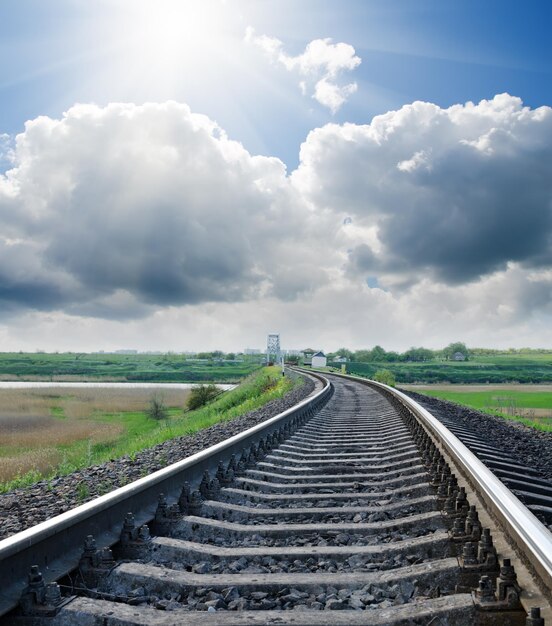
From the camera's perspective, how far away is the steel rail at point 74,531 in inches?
102

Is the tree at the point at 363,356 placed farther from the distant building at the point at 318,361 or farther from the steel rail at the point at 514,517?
the steel rail at the point at 514,517

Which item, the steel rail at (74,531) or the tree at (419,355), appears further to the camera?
the tree at (419,355)

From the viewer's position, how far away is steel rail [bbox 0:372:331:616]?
2.59m

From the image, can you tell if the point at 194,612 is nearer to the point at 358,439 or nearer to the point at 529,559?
the point at 529,559

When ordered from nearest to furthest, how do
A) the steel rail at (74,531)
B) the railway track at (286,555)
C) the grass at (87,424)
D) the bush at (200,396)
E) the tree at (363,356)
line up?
1. the railway track at (286,555)
2. the steel rail at (74,531)
3. the grass at (87,424)
4. the bush at (200,396)
5. the tree at (363,356)

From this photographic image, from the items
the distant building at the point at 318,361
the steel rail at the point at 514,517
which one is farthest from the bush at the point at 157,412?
the distant building at the point at 318,361

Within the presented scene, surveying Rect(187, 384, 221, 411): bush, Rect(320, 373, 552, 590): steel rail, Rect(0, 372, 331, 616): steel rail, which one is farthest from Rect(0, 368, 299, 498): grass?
Rect(320, 373, 552, 590): steel rail

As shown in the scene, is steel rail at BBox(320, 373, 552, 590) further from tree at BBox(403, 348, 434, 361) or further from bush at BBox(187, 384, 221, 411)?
tree at BBox(403, 348, 434, 361)

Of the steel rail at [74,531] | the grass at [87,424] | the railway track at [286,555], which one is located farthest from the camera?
the grass at [87,424]

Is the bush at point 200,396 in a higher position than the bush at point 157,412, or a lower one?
higher

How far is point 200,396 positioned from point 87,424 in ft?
30.0

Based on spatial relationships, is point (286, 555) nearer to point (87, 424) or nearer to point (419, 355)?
point (87, 424)

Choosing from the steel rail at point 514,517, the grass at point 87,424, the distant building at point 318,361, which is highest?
the steel rail at point 514,517

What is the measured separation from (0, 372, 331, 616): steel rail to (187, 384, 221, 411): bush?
1297 inches
